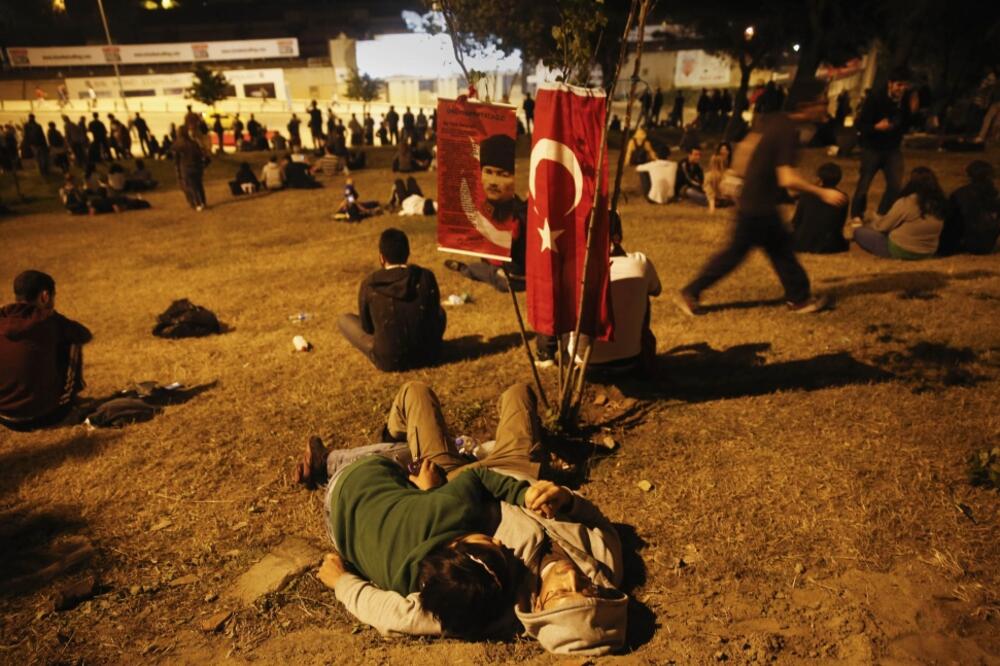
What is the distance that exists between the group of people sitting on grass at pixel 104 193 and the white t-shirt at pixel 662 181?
13422mm

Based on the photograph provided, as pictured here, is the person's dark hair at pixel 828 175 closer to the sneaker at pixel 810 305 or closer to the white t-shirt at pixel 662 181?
the sneaker at pixel 810 305

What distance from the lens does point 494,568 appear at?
8.23 feet

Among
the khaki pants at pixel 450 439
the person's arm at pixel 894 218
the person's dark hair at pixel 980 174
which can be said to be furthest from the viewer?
the person's arm at pixel 894 218

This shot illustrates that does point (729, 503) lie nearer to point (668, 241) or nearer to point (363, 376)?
point (363, 376)

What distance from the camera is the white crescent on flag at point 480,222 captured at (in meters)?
3.80

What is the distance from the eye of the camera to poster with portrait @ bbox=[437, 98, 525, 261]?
11.7 feet

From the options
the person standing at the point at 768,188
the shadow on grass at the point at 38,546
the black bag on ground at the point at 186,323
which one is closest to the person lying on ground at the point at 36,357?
the shadow on grass at the point at 38,546

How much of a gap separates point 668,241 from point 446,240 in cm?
664

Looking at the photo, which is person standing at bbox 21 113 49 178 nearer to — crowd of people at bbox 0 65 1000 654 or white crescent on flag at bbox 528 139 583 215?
crowd of people at bbox 0 65 1000 654

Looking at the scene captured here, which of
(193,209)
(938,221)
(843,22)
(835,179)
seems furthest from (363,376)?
(843,22)

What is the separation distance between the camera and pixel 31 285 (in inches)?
175

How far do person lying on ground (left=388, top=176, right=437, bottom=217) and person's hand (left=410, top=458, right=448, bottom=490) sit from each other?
1027 centimetres

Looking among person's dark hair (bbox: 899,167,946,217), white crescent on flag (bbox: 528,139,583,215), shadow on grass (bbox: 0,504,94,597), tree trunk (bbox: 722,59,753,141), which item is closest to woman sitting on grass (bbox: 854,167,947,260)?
person's dark hair (bbox: 899,167,946,217)

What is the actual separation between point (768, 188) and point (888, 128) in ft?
16.7
